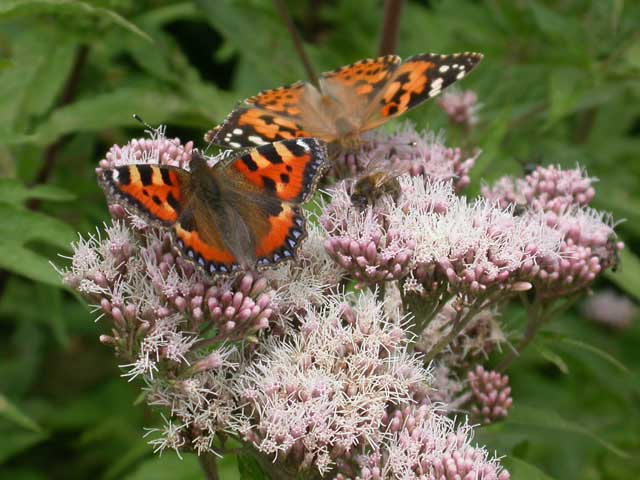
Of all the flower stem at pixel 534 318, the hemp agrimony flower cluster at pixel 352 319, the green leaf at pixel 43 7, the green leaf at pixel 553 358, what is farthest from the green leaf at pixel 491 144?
the green leaf at pixel 43 7

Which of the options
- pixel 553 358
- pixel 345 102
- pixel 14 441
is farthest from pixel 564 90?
pixel 14 441

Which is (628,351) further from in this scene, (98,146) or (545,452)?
(98,146)

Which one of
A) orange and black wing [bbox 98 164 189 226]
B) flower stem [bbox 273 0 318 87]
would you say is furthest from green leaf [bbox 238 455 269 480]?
flower stem [bbox 273 0 318 87]

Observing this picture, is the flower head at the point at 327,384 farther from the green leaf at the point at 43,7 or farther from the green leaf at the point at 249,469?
the green leaf at the point at 43,7

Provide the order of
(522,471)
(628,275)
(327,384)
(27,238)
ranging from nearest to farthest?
(327,384)
(522,471)
(27,238)
(628,275)

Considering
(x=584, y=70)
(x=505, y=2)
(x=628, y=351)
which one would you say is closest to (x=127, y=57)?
(x=505, y=2)

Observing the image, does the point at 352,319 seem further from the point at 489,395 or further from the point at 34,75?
the point at 34,75
